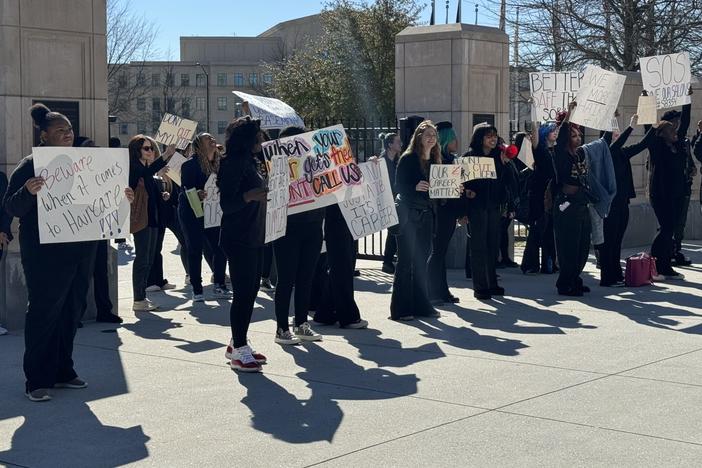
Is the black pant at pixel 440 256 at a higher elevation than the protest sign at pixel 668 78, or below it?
below

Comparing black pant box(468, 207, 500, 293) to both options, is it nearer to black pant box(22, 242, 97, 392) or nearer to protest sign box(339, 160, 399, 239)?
protest sign box(339, 160, 399, 239)

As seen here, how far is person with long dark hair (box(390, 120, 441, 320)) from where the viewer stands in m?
10.6

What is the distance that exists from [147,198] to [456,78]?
563 cm

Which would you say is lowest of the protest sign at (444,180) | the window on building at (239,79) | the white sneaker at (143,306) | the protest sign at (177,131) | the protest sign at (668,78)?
the white sneaker at (143,306)

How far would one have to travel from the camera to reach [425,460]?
5703mm

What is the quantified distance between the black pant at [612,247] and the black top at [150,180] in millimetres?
5217

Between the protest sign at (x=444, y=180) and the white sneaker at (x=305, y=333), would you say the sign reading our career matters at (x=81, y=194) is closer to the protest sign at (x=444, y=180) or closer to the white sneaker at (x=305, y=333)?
the white sneaker at (x=305, y=333)

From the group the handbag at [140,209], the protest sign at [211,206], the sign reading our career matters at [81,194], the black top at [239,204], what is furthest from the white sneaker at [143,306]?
the black top at [239,204]

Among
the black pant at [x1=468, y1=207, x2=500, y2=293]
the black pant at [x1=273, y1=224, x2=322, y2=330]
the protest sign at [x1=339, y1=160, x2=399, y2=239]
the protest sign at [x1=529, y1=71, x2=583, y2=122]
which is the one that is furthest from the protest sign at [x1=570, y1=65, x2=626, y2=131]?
the black pant at [x1=273, y1=224, x2=322, y2=330]

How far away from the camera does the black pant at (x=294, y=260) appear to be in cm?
912

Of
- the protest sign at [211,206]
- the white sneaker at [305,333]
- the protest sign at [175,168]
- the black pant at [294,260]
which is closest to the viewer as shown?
the black pant at [294,260]

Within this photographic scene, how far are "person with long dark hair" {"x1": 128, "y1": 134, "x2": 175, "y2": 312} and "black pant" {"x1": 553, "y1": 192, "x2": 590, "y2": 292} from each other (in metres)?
4.31

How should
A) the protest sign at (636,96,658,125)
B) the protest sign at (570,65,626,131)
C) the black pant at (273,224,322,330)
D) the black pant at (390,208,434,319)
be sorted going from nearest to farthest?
the black pant at (273,224,322,330)
the black pant at (390,208,434,319)
the protest sign at (570,65,626,131)
the protest sign at (636,96,658,125)

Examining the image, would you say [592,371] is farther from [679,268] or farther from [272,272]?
[679,268]
